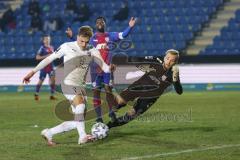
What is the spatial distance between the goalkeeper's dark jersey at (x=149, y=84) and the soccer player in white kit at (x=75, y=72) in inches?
65.1

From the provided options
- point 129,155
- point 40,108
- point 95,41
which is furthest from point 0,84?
point 129,155

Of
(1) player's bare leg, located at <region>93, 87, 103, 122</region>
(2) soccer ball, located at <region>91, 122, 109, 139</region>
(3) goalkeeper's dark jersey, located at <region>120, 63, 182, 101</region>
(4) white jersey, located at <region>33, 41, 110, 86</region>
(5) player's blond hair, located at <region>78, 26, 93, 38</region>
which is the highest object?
(5) player's blond hair, located at <region>78, 26, 93, 38</region>

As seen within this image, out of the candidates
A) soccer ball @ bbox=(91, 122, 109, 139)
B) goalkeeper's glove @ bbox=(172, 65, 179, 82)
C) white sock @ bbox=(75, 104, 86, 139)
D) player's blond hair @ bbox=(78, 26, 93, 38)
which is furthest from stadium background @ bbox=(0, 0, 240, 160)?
player's blond hair @ bbox=(78, 26, 93, 38)

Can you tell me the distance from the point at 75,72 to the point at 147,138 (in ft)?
6.56

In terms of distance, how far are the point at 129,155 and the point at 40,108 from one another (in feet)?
31.8

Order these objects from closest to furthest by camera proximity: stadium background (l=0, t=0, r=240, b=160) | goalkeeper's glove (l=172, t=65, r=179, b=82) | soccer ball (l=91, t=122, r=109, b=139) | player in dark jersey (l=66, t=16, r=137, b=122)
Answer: stadium background (l=0, t=0, r=240, b=160), soccer ball (l=91, t=122, r=109, b=139), goalkeeper's glove (l=172, t=65, r=179, b=82), player in dark jersey (l=66, t=16, r=137, b=122)

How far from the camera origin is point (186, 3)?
32.8 meters

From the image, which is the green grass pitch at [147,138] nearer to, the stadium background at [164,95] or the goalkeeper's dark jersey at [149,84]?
the stadium background at [164,95]

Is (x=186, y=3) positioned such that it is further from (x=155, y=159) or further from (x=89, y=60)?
(x=155, y=159)

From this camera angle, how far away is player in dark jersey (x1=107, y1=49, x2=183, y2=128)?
1180 centimetres

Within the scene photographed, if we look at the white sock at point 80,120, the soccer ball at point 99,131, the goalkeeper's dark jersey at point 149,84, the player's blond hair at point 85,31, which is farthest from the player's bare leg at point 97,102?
the player's blond hair at point 85,31

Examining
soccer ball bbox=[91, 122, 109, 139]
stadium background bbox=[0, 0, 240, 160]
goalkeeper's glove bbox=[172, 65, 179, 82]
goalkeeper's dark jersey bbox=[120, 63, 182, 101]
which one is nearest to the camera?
stadium background bbox=[0, 0, 240, 160]

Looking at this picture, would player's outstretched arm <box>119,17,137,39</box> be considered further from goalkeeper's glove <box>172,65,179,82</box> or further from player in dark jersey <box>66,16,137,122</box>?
goalkeeper's glove <box>172,65,179,82</box>

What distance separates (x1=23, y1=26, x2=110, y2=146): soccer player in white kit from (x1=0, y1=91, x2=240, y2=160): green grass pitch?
35 centimetres
